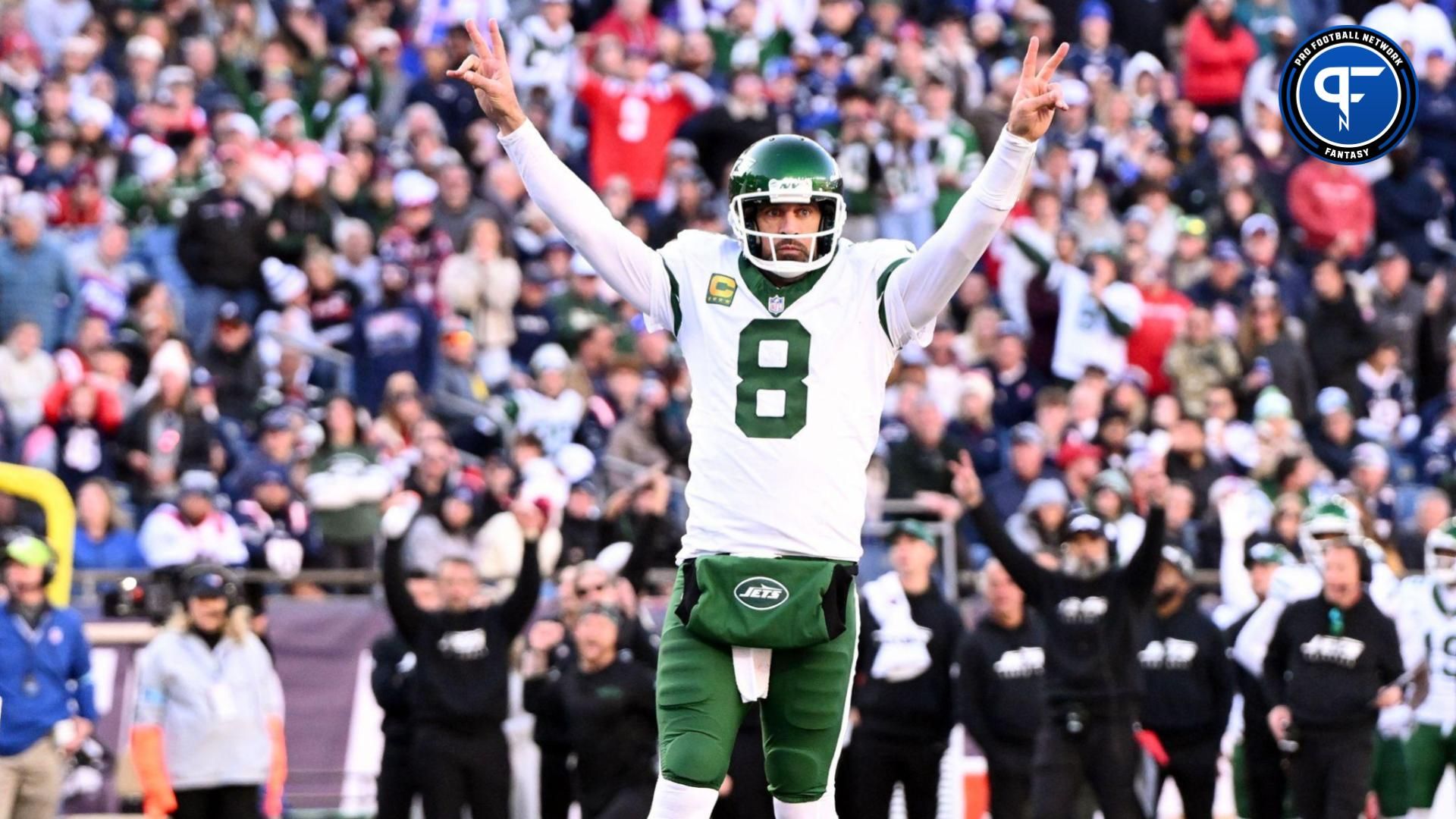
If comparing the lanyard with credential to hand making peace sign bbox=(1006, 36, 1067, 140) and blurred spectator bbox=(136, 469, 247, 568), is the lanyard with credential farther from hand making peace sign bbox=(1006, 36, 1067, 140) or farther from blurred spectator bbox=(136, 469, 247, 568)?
hand making peace sign bbox=(1006, 36, 1067, 140)

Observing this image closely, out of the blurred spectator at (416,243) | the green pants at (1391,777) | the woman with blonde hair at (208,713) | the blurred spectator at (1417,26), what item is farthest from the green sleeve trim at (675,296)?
the blurred spectator at (1417,26)

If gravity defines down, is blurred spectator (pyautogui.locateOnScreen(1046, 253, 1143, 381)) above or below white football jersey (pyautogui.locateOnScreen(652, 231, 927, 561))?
above

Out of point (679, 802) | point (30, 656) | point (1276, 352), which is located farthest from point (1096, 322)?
point (679, 802)

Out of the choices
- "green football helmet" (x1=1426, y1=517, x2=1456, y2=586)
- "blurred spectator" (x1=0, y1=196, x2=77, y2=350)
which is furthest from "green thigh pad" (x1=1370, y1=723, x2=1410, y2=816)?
"blurred spectator" (x1=0, y1=196, x2=77, y2=350)

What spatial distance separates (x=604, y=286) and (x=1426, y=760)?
252 inches

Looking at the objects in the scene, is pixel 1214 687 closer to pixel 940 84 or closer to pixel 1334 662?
pixel 1334 662

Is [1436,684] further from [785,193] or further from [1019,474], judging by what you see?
[785,193]

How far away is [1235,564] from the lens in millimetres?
14680

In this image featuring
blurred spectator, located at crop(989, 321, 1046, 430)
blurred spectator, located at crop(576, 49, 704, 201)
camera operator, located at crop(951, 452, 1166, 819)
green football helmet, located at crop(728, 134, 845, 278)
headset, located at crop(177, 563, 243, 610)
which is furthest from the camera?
blurred spectator, located at crop(576, 49, 704, 201)

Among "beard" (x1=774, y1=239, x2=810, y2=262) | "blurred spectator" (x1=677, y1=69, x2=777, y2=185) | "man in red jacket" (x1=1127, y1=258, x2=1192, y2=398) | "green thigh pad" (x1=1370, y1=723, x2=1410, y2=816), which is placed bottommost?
"green thigh pad" (x1=1370, y1=723, x2=1410, y2=816)

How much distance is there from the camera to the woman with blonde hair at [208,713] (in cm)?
1257

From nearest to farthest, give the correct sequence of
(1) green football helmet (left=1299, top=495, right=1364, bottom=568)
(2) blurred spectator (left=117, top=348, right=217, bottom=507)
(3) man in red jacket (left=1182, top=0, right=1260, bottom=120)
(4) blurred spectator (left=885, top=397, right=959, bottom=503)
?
(1) green football helmet (left=1299, top=495, right=1364, bottom=568) → (2) blurred spectator (left=117, top=348, right=217, bottom=507) → (4) blurred spectator (left=885, top=397, right=959, bottom=503) → (3) man in red jacket (left=1182, top=0, right=1260, bottom=120)

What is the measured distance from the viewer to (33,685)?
1235 cm

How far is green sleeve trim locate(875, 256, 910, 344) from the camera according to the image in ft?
23.5
